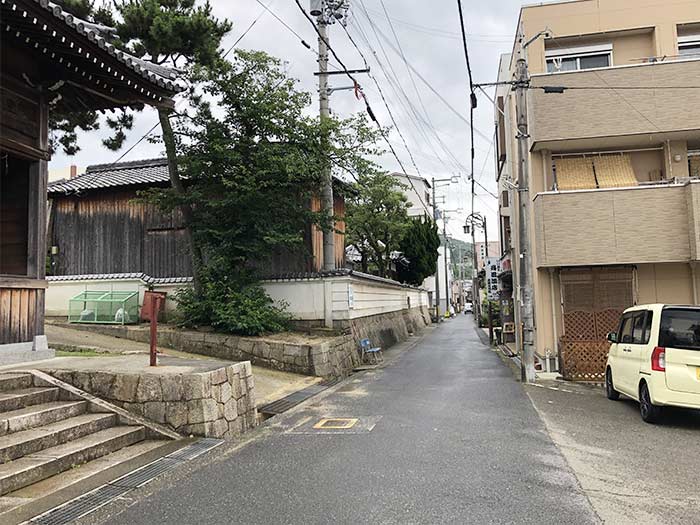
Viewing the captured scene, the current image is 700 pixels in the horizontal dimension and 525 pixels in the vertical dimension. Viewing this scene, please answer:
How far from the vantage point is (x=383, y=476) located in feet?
17.8

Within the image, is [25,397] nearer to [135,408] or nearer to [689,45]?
[135,408]

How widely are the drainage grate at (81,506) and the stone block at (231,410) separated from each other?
2.23 m

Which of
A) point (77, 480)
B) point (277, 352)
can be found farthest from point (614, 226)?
point (77, 480)

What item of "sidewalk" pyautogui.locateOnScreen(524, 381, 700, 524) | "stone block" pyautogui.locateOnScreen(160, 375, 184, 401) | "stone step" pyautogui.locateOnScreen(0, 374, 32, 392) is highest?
"stone step" pyautogui.locateOnScreen(0, 374, 32, 392)

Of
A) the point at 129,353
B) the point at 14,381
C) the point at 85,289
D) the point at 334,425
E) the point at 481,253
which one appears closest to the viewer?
the point at 14,381

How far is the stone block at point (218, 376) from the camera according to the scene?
708cm

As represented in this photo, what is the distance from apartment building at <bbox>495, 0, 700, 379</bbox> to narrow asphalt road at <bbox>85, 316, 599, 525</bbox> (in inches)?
190

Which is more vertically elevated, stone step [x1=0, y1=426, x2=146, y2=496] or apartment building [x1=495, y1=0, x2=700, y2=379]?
apartment building [x1=495, y1=0, x2=700, y2=379]

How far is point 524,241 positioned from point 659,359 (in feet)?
16.6

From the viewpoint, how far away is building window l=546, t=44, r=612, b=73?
555 inches

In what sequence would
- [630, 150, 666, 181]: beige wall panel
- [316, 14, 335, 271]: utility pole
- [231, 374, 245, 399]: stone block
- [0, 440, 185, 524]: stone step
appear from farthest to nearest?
[316, 14, 335, 271]: utility pole < [630, 150, 666, 181]: beige wall panel < [231, 374, 245, 399]: stone block < [0, 440, 185, 524]: stone step

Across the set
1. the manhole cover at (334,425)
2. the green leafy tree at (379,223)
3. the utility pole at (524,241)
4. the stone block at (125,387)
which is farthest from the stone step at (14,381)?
the green leafy tree at (379,223)

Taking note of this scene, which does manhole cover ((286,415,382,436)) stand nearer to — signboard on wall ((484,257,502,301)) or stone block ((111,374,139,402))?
stone block ((111,374,139,402))

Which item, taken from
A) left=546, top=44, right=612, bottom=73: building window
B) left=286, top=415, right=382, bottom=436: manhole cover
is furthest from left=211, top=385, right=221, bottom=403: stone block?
left=546, top=44, right=612, bottom=73: building window
